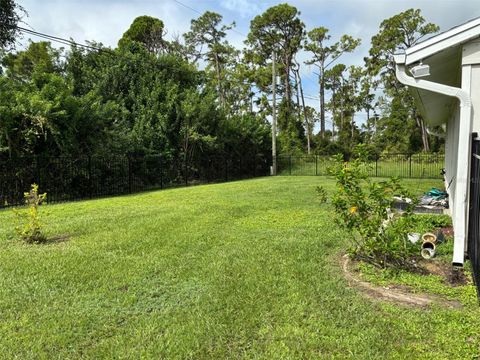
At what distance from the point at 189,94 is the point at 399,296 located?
54.3 ft

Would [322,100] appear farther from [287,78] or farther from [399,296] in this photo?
[399,296]

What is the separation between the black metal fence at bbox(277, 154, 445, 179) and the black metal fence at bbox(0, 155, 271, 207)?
259 inches

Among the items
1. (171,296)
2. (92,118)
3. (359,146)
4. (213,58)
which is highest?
(213,58)

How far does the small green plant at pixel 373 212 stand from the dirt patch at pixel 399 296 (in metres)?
0.51

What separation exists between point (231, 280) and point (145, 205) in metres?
6.19

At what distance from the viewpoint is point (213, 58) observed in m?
34.8

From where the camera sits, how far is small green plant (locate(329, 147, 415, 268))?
13.4 feet

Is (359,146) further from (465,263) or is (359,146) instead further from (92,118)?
(92,118)

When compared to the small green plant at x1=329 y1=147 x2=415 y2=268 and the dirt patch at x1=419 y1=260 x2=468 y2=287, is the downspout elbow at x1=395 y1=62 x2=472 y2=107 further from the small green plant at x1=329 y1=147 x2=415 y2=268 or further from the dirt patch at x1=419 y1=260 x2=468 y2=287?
the dirt patch at x1=419 y1=260 x2=468 y2=287

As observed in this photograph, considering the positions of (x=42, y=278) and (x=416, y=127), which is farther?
(x=416, y=127)

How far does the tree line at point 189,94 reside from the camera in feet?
38.9

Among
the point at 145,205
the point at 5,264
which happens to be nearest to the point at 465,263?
the point at 5,264

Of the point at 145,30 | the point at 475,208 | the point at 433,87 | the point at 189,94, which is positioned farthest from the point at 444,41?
the point at 145,30

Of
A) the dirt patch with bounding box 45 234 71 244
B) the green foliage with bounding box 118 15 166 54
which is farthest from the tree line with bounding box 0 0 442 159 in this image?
the dirt patch with bounding box 45 234 71 244
